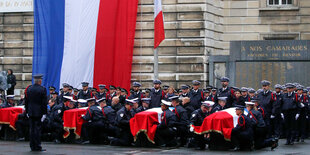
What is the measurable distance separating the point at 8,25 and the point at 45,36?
2.97 metres

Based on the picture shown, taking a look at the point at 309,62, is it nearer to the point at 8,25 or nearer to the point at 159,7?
the point at 159,7

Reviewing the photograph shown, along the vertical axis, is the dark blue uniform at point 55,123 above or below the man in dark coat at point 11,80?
below

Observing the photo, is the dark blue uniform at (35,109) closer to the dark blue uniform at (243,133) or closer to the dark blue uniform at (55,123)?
the dark blue uniform at (55,123)

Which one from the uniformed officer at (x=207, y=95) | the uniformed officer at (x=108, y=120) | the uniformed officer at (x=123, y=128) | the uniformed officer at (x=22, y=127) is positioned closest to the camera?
the uniformed officer at (x=123, y=128)

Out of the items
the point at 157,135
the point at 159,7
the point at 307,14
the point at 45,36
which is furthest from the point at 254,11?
the point at 157,135

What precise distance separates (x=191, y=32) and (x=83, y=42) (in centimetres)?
449

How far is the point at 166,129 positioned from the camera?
19.2 m

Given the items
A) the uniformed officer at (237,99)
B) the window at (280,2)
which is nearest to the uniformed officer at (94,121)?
the uniformed officer at (237,99)

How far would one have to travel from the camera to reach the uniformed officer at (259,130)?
18438 mm

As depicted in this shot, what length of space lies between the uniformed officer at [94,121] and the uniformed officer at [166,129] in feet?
6.33

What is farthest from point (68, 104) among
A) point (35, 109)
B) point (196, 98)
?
point (196, 98)

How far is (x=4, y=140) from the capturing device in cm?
2205

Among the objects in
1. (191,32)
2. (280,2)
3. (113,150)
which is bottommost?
(113,150)

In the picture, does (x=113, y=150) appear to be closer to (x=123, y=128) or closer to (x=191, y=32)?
(x=123, y=128)
